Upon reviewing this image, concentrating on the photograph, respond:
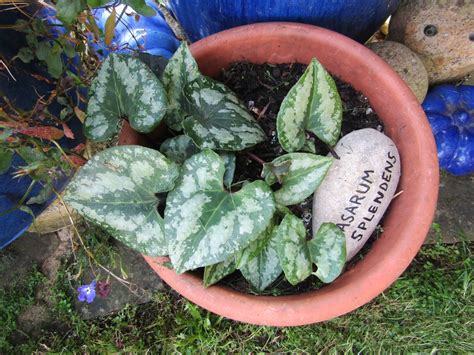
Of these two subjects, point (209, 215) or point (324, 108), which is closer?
point (209, 215)

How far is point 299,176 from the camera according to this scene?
78cm

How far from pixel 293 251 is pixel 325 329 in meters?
0.57

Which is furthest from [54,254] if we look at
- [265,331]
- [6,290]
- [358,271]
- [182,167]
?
[358,271]

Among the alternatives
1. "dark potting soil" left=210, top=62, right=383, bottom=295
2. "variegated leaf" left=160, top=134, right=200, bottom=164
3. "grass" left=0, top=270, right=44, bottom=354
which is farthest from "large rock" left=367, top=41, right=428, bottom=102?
"grass" left=0, top=270, right=44, bottom=354

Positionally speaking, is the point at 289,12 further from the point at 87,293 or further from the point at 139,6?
the point at 87,293

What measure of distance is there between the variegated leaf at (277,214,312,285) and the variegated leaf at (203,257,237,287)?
4.1 inches

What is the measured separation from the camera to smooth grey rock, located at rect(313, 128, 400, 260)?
852mm

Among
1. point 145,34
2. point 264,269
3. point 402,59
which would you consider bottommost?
point 264,269

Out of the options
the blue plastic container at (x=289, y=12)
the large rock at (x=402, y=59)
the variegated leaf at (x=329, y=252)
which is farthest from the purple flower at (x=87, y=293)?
the large rock at (x=402, y=59)

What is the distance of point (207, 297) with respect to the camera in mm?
810

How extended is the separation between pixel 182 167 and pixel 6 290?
866 millimetres

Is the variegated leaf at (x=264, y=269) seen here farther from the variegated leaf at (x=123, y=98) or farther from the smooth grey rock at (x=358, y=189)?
the variegated leaf at (x=123, y=98)

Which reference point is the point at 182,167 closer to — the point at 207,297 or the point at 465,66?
the point at 207,297

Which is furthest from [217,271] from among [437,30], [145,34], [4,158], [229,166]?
[437,30]
